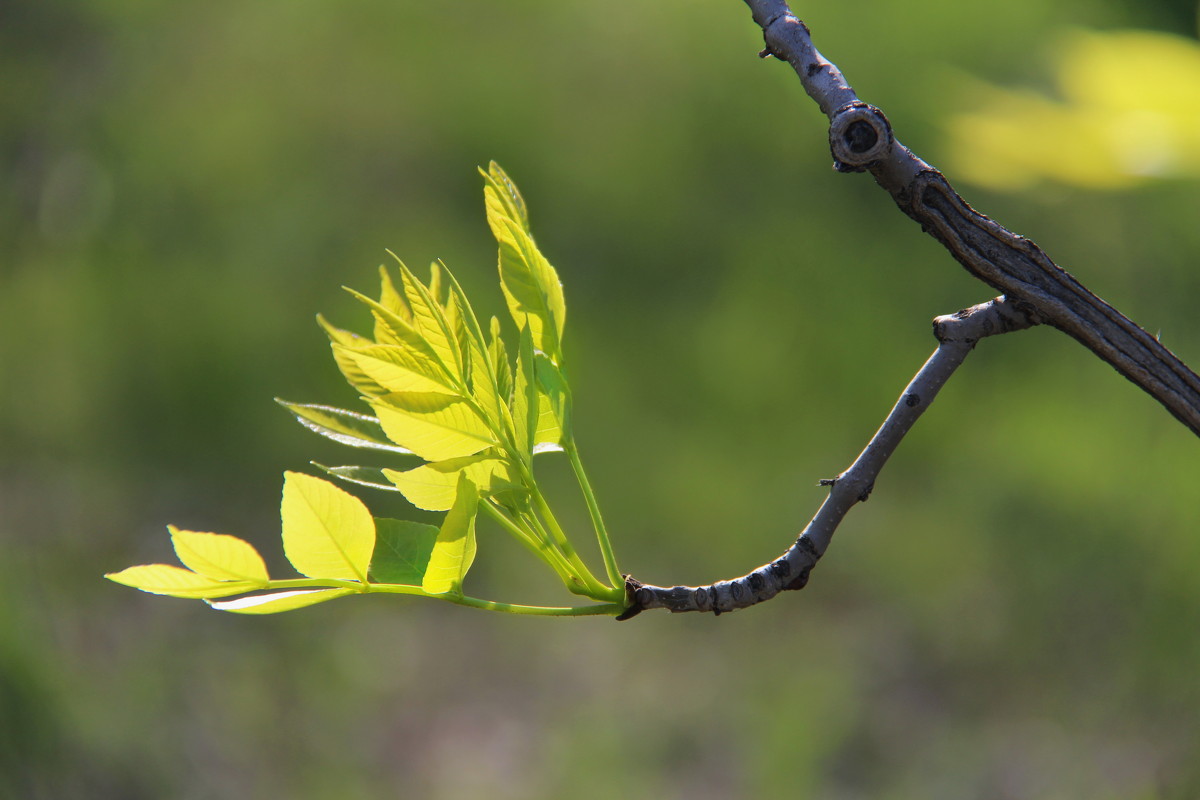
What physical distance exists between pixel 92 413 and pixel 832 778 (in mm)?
1415

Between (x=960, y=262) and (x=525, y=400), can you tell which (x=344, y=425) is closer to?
(x=525, y=400)

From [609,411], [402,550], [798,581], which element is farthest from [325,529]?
[609,411]

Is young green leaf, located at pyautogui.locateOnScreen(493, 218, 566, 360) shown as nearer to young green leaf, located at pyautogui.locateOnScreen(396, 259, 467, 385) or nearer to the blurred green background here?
young green leaf, located at pyautogui.locateOnScreen(396, 259, 467, 385)

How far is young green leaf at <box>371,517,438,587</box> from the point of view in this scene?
0.33 metres

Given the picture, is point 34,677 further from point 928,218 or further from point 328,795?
point 928,218

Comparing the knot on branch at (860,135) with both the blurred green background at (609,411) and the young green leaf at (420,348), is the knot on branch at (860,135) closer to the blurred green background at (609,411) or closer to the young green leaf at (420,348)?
the young green leaf at (420,348)

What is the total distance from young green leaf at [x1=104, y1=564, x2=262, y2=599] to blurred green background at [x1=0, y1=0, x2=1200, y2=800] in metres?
1.09

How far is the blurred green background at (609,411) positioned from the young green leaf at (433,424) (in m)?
1.13

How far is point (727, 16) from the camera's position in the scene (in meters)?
2.16

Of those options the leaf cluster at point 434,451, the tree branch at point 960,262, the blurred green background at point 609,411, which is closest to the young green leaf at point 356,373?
the leaf cluster at point 434,451

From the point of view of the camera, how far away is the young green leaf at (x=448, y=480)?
318 millimetres

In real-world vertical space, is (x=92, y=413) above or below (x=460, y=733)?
above

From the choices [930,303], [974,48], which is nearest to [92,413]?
[930,303]

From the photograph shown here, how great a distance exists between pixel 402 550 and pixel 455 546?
0.13 feet
